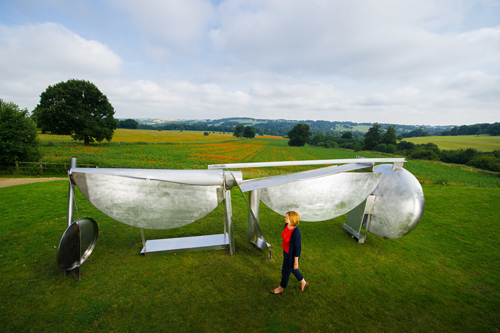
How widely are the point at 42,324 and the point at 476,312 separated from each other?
7.77 m

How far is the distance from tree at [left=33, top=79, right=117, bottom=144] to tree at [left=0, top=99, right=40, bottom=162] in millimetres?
16658

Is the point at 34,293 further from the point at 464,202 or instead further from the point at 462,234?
the point at 464,202

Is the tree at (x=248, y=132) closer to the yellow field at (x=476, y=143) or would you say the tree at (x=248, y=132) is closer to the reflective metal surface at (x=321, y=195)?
the yellow field at (x=476, y=143)

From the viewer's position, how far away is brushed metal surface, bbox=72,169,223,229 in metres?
3.89

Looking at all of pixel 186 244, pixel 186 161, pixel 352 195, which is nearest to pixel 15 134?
pixel 186 161

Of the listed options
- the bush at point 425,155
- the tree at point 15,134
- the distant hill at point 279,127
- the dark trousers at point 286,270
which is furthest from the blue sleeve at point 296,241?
the distant hill at point 279,127

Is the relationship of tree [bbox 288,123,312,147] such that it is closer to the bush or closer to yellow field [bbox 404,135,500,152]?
the bush

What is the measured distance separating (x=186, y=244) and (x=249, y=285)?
2.17m

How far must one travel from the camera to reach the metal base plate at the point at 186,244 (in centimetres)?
512

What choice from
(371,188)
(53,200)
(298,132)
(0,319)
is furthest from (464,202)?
(298,132)

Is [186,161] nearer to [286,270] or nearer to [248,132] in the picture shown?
[286,270]

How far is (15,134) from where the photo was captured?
569 inches

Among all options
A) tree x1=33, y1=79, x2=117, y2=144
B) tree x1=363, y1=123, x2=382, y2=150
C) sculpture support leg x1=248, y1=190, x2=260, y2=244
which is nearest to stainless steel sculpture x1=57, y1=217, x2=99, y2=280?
sculpture support leg x1=248, y1=190, x2=260, y2=244

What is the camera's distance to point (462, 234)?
674 cm
